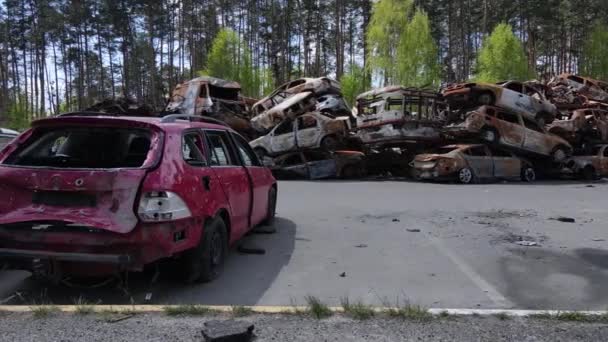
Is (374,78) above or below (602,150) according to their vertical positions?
above

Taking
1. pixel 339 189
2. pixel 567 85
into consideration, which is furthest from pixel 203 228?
pixel 567 85

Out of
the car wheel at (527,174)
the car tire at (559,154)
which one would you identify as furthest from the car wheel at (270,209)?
the car tire at (559,154)

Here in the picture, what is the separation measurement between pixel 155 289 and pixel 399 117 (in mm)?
12512

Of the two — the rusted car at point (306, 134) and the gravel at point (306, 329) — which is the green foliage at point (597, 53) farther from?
the gravel at point (306, 329)

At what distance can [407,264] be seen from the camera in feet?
18.8

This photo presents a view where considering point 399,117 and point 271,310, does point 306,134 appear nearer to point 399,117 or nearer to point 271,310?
point 399,117

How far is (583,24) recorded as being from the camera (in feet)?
154

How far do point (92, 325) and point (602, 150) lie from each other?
1969cm

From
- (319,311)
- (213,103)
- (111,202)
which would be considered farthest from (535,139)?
(111,202)

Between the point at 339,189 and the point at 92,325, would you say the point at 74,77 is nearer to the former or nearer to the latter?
the point at 339,189

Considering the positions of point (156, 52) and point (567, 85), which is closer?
point (567, 85)

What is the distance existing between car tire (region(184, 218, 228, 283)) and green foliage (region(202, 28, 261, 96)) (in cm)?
3462

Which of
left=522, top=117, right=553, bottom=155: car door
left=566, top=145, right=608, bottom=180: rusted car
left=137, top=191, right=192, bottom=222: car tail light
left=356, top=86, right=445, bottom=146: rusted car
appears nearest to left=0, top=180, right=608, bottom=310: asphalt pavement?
left=137, top=191, right=192, bottom=222: car tail light

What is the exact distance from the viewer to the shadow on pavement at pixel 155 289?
4438 mm
